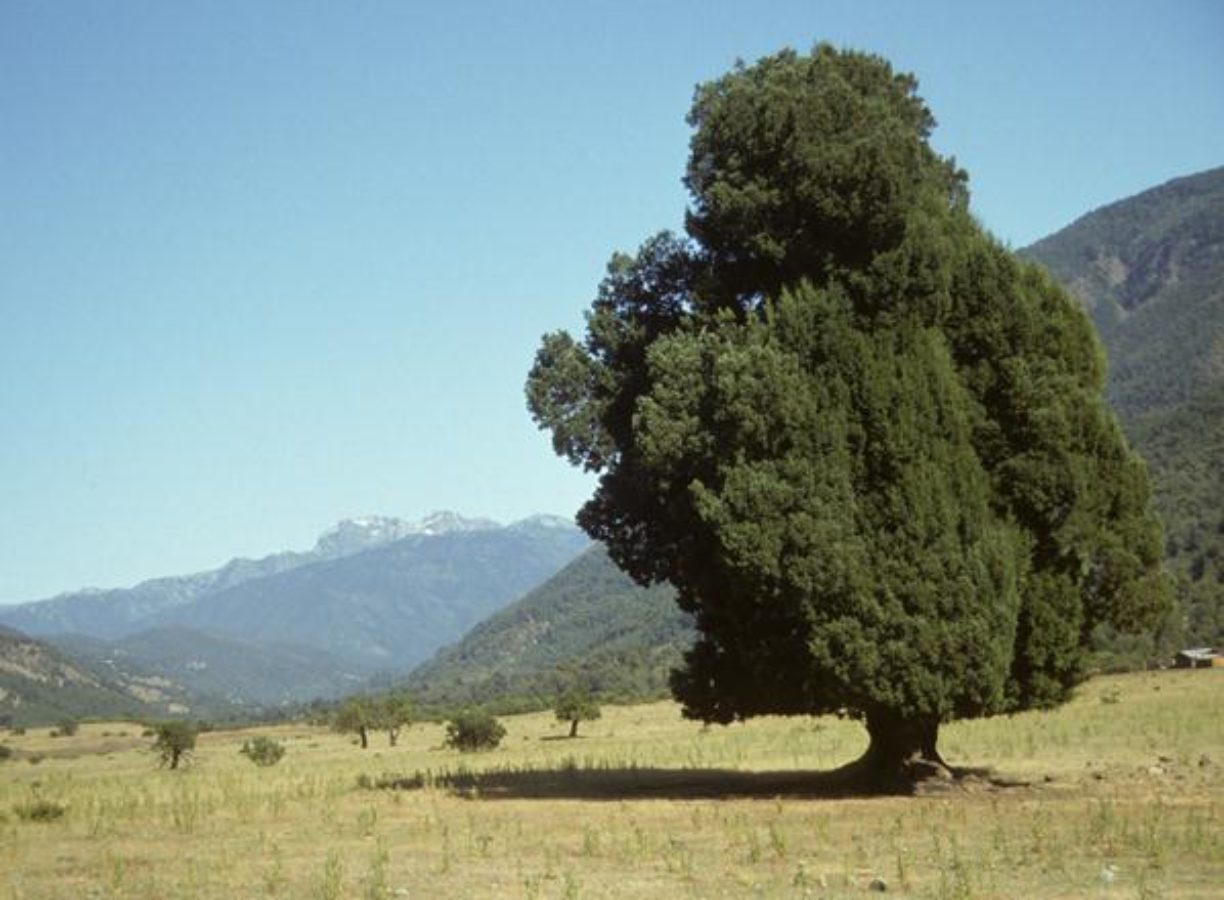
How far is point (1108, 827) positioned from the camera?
1802 cm

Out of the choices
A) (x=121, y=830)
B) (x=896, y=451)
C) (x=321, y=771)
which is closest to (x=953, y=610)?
(x=896, y=451)

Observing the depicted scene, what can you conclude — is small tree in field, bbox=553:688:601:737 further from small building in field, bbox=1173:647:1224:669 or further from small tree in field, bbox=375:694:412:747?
small building in field, bbox=1173:647:1224:669

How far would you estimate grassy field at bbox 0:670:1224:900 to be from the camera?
1479 centimetres

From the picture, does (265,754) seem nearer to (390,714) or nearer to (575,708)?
(575,708)

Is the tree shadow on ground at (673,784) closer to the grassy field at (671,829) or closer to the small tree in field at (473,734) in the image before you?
the grassy field at (671,829)

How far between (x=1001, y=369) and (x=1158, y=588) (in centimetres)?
531

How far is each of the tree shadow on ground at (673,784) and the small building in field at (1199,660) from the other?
49.0 m

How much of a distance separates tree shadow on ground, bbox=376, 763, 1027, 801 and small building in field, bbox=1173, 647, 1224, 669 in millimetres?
48955

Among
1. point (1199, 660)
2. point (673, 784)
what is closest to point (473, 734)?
point (673, 784)

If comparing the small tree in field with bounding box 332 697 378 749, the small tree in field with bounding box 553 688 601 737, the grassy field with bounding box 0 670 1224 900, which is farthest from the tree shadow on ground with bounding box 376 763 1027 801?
the small tree in field with bounding box 332 697 378 749

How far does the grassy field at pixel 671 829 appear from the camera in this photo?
14789 mm

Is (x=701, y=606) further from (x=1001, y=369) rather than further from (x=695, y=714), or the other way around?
(x=1001, y=369)

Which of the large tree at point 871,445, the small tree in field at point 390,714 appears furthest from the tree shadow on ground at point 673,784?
the small tree in field at point 390,714

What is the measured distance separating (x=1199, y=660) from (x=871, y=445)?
58216mm
